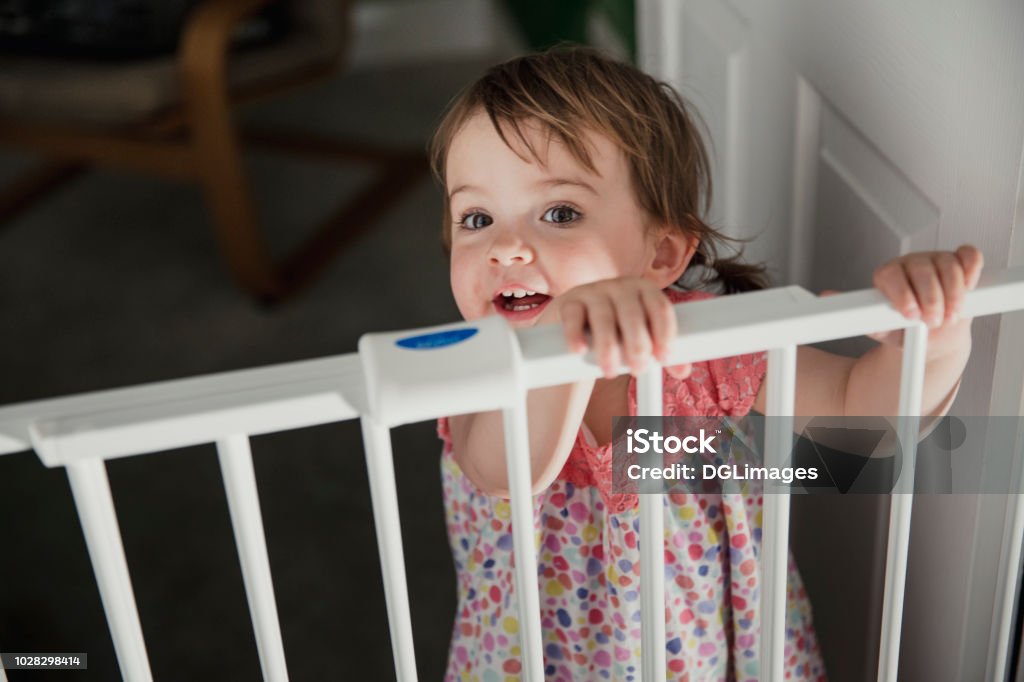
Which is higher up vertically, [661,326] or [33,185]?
[33,185]

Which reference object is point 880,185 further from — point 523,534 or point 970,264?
point 523,534

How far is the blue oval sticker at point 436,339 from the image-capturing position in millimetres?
582

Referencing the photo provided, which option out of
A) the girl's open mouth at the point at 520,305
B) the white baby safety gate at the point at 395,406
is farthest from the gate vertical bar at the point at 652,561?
the girl's open mouth at the point at 520,305

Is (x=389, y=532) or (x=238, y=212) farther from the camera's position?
(x=238, y=212)

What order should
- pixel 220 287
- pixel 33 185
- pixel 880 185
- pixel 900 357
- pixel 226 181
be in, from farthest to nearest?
pixel 33 185 < pixel 220 287 < pixel 226 181 < pixel 880 185 < pixel 900 357

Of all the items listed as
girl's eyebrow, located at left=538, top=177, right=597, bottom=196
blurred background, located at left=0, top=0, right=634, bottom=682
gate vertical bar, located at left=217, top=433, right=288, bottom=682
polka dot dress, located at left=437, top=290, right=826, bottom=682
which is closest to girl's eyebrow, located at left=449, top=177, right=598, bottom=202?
girl's eyebrow, located at left=538, top=177, right=597, bottom=196

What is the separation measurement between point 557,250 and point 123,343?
166 cm

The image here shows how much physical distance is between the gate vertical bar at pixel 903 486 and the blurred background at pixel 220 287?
2.92ft

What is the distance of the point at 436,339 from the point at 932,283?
0.28 meters

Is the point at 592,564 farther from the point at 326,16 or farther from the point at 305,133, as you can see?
the point at 305,133

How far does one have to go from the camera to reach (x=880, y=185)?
94 centimetres

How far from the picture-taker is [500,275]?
0.87 meters

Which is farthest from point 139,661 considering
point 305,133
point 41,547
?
point 305,133

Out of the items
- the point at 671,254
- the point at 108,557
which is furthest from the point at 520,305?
the point at 108,557
